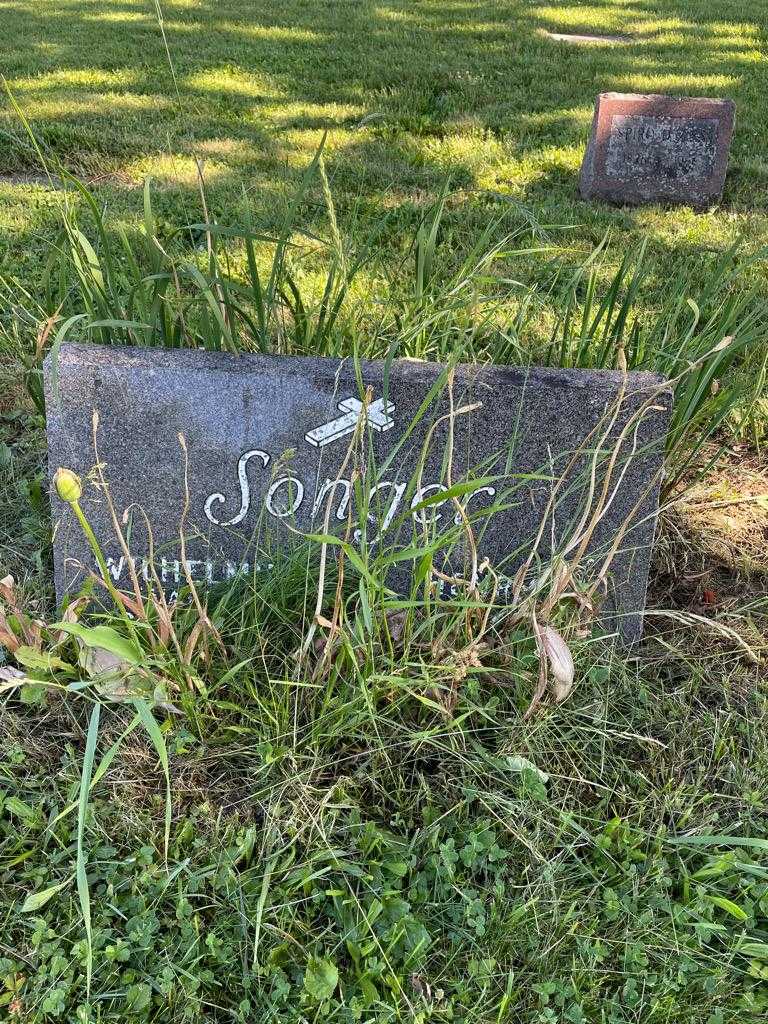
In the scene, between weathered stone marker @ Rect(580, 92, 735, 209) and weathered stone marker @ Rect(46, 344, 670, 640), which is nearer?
weathered stone marker @ Rect(46, 344, 670, 640)

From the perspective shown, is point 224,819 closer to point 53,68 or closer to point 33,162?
point 33,162

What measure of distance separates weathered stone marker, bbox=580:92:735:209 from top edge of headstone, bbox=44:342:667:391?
117 inches

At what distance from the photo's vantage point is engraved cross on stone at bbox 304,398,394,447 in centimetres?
203

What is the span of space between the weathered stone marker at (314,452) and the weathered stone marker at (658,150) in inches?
118

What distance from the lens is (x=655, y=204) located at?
15.3 feet

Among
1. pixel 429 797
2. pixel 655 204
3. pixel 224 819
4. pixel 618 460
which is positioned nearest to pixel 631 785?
pixel 429 797

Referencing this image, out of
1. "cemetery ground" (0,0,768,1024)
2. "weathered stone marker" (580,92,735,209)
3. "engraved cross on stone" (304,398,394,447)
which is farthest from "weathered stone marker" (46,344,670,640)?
"weathered stone marker" (580,92,735,209)

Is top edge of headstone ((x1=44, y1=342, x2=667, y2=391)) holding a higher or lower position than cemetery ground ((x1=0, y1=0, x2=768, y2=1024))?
higher

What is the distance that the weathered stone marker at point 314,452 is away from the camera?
2006 mm

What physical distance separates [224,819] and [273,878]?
6.1 inches

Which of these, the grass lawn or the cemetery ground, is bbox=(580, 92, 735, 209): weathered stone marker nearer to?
the grass lawn

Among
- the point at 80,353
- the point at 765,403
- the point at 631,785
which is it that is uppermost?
the point at 80,353

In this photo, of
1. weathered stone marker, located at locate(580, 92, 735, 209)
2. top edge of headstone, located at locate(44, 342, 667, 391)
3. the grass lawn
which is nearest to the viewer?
top edge of headstone, located at locate(44, 342, 667, 391)

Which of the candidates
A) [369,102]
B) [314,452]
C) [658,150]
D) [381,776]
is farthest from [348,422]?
[369,102]
